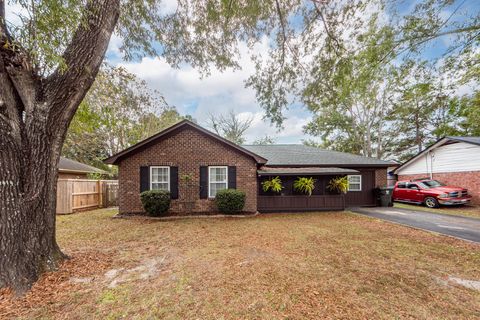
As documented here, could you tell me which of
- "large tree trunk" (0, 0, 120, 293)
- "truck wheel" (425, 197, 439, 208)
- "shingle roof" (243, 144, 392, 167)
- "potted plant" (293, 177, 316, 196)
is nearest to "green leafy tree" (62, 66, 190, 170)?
"large tree trunk" (0, 0, 120, 293)

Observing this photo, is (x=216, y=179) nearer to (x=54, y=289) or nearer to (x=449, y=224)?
(x=54, y=289)

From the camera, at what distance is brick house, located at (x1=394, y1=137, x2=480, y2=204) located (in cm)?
1240

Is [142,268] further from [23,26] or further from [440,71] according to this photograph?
[440,71]

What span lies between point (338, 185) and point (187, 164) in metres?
7.90

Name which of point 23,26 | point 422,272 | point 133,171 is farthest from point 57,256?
point 422,272

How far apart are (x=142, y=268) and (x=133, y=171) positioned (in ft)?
22.1

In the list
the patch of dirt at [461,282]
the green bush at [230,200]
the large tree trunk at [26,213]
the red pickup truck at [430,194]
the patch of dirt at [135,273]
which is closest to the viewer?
the large tree trunk at [26,213]

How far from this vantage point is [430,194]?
1224 centimetres

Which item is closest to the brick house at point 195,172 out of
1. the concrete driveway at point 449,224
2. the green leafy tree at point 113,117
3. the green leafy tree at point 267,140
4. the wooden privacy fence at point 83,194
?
the green leafy tree at point 113,117

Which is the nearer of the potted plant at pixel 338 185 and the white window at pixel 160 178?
the white window at pixel 160 178

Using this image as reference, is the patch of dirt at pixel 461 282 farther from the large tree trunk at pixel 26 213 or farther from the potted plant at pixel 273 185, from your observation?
the potted plant at pixel 273 185

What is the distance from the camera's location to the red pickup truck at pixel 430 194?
11758 mm

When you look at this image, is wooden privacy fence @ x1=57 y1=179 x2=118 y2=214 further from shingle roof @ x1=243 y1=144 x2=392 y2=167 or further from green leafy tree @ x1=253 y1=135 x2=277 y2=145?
green leafy tree @ x1=253 y1=135 x2=277 y2=145

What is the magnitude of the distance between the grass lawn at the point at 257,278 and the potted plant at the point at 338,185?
15.0ft
